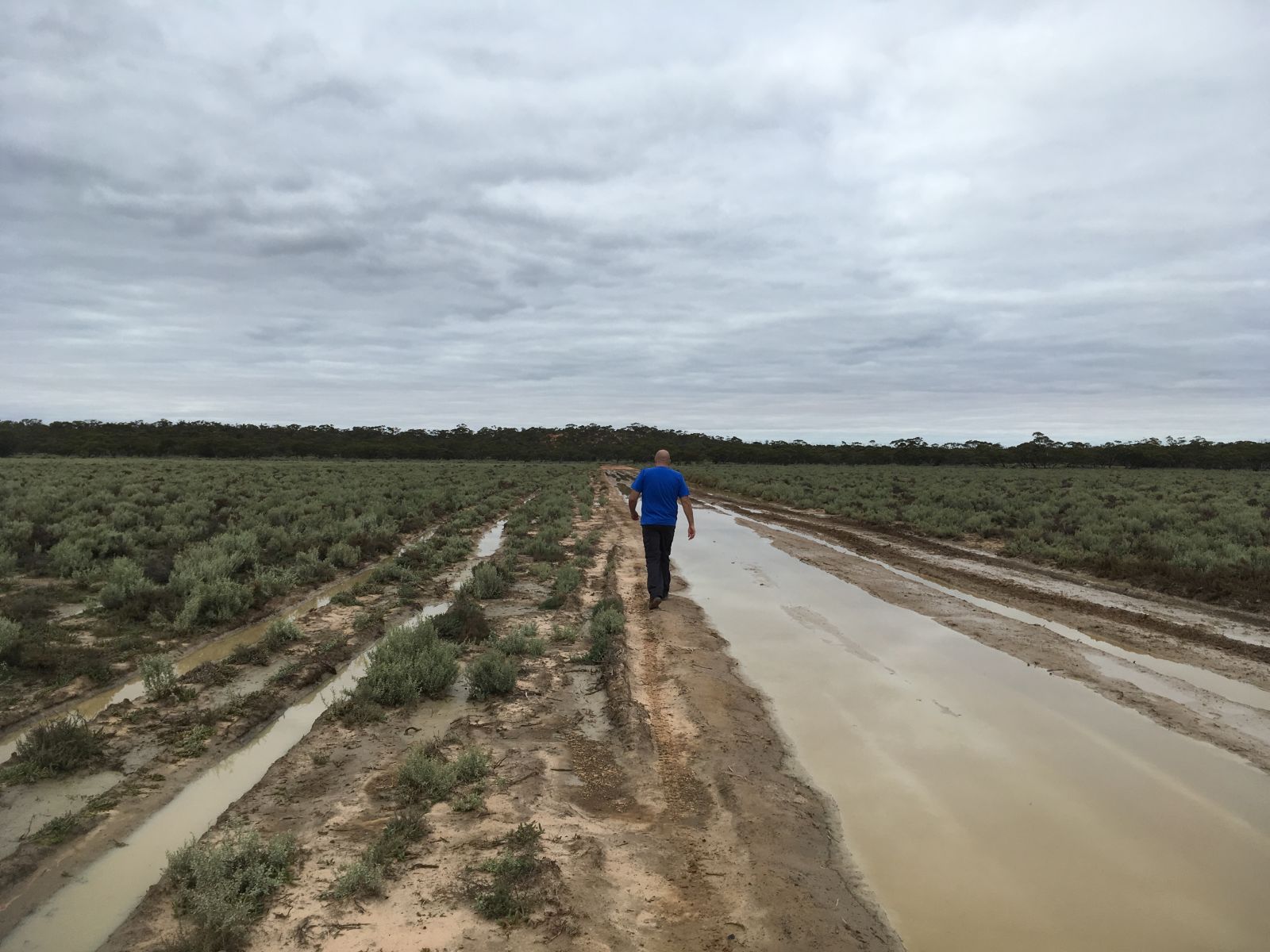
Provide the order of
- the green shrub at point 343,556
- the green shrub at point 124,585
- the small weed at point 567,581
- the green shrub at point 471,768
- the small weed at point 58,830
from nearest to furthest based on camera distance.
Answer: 1. the small weed at point 58,830
2. the green shrub at point 471,768
3. the green shrub at point 124,585
4. the small weed at point 567,581
5. the green shrub at point 343,556

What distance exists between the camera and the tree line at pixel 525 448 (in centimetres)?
8569

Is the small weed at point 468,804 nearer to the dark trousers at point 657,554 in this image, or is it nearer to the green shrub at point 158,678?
the green shrub at point 158,678

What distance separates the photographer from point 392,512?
21703mm

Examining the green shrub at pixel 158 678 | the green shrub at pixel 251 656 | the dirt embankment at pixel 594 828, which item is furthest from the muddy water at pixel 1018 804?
the green shrub at pixel 158 678

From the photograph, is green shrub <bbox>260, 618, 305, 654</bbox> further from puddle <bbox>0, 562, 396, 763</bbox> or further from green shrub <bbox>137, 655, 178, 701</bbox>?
green shrub <bbox>137, 655, 178, 701</bbox>

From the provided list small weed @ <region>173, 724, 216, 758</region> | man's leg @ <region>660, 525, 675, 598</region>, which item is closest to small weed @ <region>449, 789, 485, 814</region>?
small weed @ <region>173, 724, 216, 758</region>

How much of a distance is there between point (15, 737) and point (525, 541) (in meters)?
11.1

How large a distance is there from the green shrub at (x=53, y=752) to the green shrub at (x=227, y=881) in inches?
71.1

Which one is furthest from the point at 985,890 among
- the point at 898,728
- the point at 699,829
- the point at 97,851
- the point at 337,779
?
the point at 97,851

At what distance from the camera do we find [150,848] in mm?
4070

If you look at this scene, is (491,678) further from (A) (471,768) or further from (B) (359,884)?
(B) (359,884)

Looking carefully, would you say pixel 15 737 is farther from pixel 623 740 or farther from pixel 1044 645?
pixel 1044 645

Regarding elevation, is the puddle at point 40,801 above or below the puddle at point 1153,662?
below

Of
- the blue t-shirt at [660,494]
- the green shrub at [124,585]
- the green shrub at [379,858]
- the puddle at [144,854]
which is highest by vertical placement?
the blue t-shirt at [660,494]
